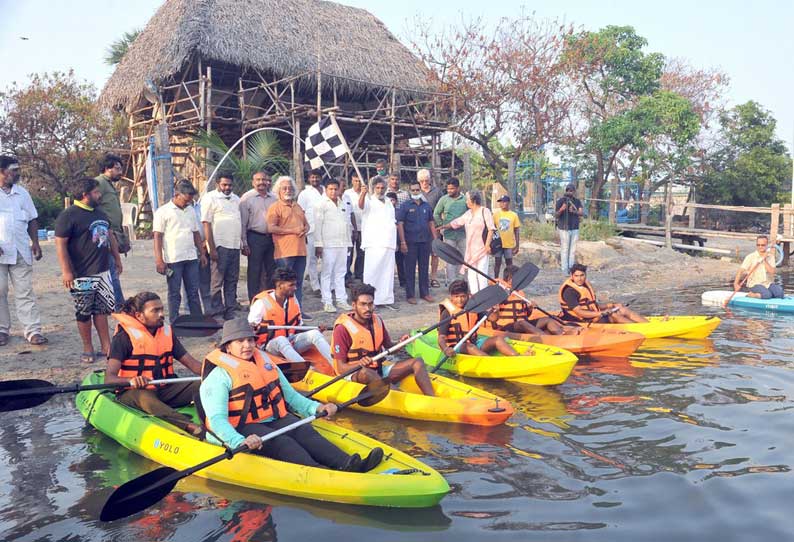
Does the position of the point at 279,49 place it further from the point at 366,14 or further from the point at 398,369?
the point at 398,369

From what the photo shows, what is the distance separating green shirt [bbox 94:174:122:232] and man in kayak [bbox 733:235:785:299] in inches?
374

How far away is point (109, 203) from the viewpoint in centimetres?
750

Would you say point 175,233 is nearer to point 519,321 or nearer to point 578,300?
point 519,321

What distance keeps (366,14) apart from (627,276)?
11.6 meters

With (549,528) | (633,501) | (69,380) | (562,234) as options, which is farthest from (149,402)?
(562,234)

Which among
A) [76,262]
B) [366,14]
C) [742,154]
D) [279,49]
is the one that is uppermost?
[366,14]

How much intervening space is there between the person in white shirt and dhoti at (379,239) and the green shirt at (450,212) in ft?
3.34

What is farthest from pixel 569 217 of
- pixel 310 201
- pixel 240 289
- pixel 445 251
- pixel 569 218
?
pixel 240 289

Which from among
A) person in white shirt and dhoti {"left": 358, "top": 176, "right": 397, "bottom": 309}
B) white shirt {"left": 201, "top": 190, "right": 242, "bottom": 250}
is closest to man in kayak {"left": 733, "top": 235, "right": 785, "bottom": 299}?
person in white shirt and dhoti {"left": 358, "top": 176, "right": 397, "bottom": 309}

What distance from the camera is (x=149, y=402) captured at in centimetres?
550

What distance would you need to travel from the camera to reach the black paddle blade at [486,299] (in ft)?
23.5

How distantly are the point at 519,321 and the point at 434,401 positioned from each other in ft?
9.59

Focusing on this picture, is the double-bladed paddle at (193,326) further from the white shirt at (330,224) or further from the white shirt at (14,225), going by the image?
the white shirt at (330,224)

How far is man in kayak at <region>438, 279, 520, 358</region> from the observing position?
289 inches
